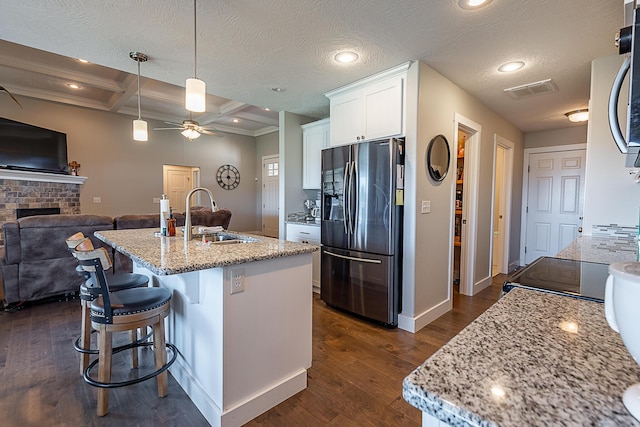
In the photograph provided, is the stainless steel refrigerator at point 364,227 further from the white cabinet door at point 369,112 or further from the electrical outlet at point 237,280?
the electrical outlet at point 237,280

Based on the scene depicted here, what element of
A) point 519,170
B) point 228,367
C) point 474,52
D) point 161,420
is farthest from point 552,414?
point 519,170

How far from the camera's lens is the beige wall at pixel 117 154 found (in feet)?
17.7

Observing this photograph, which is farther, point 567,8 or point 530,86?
point 530,86

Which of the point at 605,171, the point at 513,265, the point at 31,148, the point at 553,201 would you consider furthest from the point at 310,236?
the point at 31,148

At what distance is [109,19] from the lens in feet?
6.78

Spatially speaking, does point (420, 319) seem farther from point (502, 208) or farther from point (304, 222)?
point (502, 208)

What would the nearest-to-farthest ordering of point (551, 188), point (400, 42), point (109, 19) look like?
point (109, 19), point (400, 42), point (551, 188)

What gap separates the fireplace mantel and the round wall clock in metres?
2.73

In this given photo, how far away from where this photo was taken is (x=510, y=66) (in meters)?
2.71

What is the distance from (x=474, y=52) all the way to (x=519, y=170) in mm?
3368

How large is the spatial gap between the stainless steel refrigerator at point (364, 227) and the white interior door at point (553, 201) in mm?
3734

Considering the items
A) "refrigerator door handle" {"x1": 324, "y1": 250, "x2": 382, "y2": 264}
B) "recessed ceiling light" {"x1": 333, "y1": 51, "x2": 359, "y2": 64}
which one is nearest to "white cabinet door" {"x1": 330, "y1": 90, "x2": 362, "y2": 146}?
"recessed ceiling light" {"x1": 333, "y1": 51, "x2": 359, "y2": 64}

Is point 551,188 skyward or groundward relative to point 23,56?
groundward

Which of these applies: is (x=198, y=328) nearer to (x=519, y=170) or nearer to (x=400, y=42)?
(x=400, y=42)
